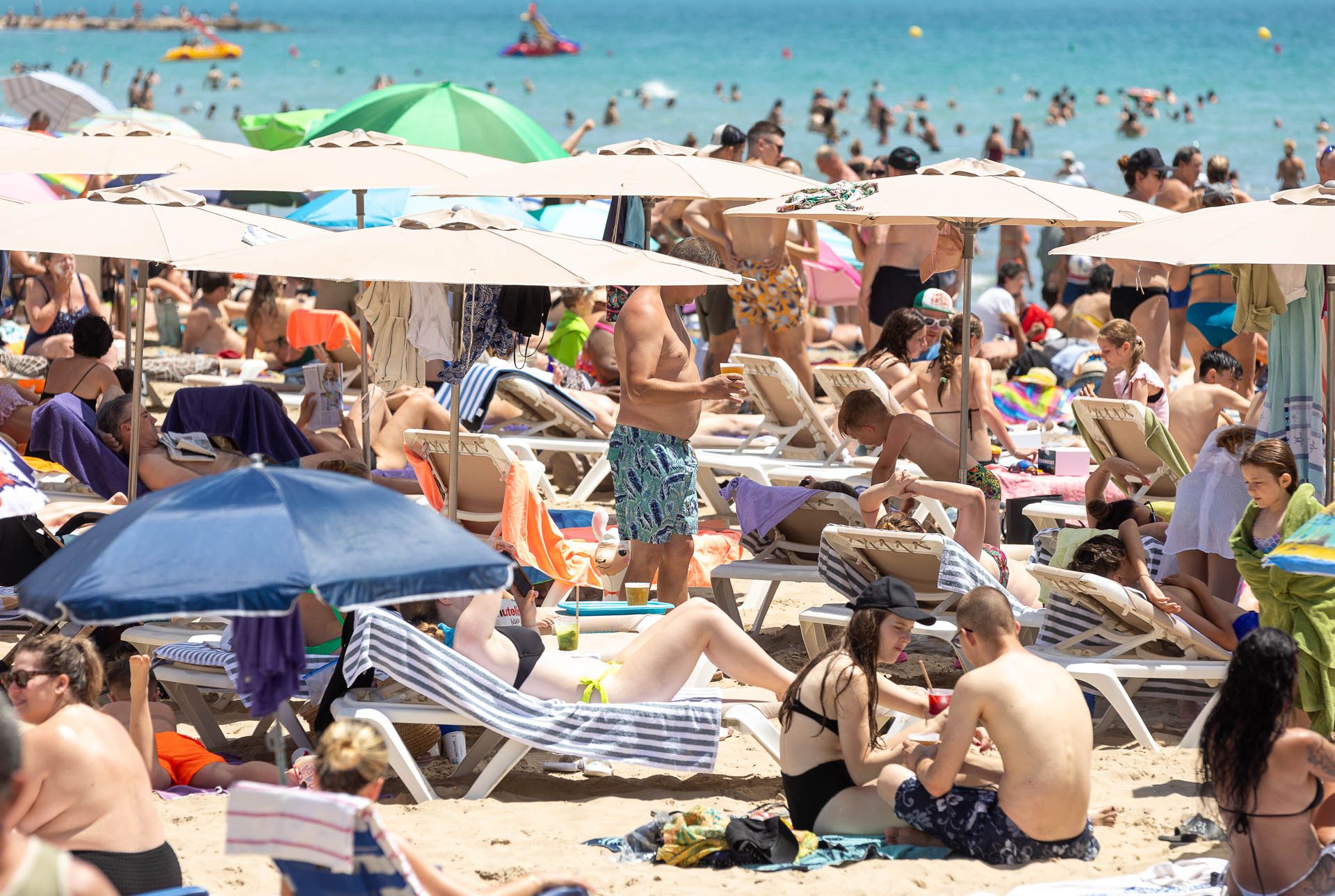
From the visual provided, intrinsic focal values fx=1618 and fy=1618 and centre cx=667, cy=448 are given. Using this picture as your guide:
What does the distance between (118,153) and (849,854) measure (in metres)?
6.00

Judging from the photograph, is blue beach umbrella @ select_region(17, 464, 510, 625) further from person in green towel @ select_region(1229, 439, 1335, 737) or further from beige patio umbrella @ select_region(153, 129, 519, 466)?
beige patio umbrella @ select_region(153, 129, 519, 466)

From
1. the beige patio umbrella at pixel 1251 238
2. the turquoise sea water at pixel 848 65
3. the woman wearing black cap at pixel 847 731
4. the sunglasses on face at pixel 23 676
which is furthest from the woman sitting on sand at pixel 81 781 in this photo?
A: the turquoise sea water at pixel 848 65

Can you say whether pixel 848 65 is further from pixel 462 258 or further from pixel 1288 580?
pixel 1288 580

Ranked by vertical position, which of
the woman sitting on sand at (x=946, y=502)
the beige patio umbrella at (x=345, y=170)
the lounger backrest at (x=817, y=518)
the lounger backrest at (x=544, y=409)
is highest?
the beige patio umbrella at (x=345, y=170)

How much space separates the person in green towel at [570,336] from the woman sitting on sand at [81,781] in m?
6.85

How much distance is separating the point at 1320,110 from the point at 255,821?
48198mm

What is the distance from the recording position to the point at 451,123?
10430 mm

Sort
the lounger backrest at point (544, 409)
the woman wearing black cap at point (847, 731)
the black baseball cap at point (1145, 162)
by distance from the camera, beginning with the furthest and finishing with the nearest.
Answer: the black baseball cap at point (1145, 162)
the lounger backrest at point (544, 409)
the woman wearing black cap at point (847, 731)

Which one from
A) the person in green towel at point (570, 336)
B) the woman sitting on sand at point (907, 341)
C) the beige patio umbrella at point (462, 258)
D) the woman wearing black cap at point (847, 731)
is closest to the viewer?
the woman wearing black cap at point (847, 731)

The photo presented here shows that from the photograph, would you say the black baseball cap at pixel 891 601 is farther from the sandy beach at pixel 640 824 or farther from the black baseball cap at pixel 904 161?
the black baseball cap at pixel 904 161

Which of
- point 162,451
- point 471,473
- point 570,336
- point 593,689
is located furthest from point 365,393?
point 570,336

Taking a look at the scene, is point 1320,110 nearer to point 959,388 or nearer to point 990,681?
point 959,388

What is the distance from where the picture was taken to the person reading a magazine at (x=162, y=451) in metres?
6.86

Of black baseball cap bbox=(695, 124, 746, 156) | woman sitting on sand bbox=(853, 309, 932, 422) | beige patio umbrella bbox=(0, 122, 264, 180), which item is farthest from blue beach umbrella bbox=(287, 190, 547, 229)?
woman sitting on sand bbox=(853, 309, 932, 422)
